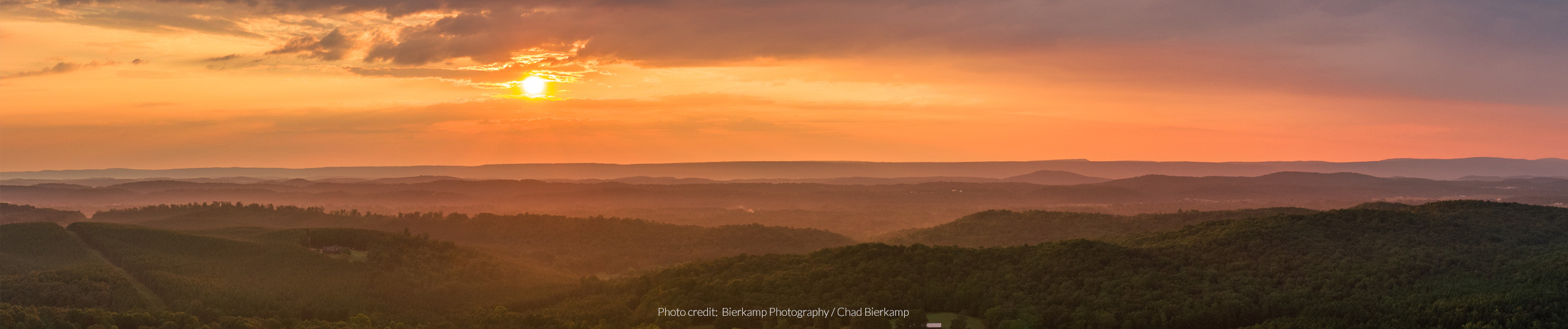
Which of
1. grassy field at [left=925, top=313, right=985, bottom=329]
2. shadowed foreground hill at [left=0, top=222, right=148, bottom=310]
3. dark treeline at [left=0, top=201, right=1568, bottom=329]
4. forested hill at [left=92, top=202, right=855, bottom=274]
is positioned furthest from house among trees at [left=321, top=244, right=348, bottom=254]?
grassy field at [left=925, top=313, right=985, bottom=329]

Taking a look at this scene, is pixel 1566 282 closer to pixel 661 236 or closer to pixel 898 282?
pixel 898 282

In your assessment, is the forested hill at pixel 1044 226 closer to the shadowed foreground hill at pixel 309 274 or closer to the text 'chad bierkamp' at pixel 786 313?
the text 'chad bierkamp' at pixel 786 313

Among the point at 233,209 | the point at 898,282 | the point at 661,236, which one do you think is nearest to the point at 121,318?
the point at 898,282

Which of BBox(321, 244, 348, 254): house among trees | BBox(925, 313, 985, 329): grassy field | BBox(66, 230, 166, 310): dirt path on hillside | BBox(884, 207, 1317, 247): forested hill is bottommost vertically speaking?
BBox(66, 230, 166, 310): dirt path on hillside

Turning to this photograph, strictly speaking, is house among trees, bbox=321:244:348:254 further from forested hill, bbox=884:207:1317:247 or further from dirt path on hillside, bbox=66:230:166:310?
forested hill, bbox=884:207:1317:247

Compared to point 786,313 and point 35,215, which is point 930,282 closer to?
point 786,313
